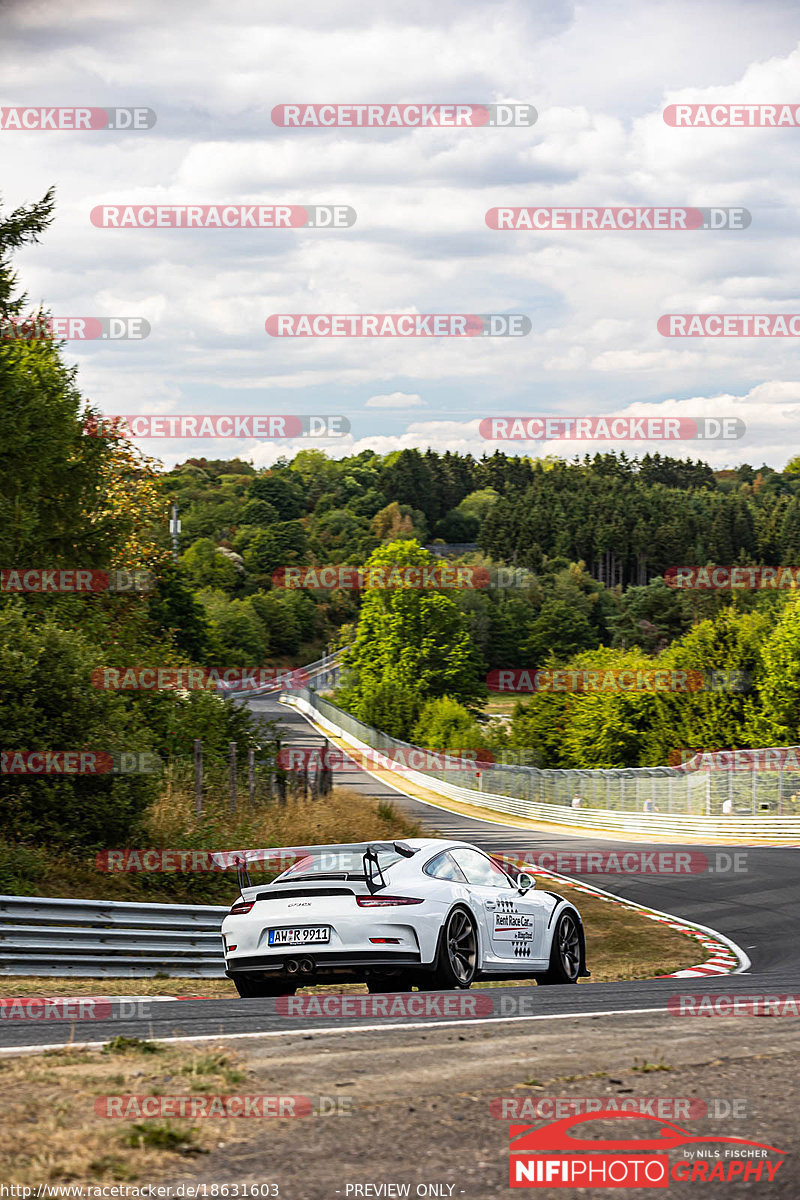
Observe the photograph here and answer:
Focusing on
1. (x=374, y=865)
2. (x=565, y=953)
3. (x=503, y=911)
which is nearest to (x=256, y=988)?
(x=374, y=865)

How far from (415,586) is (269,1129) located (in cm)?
9574

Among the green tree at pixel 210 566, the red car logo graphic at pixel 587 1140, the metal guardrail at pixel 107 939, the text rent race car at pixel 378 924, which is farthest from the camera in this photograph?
the green tree at pixel 210 566

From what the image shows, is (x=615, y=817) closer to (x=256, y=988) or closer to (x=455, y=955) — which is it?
(x=256, y=988)

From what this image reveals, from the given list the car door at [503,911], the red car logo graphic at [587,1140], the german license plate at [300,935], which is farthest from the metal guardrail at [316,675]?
the red car logo graphic at [587,1140]

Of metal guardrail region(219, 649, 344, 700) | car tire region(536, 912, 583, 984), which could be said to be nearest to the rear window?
car tire region(536, 912, 583, 984)

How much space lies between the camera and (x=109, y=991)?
1095cm

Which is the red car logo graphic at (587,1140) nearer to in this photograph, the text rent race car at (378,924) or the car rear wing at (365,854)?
the text rent race car at (378,924)

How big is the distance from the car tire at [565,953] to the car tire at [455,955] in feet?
5.25

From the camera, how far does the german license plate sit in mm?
9227

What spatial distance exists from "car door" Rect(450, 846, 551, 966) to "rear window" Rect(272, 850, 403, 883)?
29.5 inches

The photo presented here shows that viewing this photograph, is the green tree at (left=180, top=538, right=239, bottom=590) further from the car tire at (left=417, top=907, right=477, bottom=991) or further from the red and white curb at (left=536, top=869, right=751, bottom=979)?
the car tire at (left=417, top=907, right=477, bottom=991)

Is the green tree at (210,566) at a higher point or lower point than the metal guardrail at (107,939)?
higher

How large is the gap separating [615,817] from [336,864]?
3473cm

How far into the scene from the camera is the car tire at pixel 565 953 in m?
11.2
